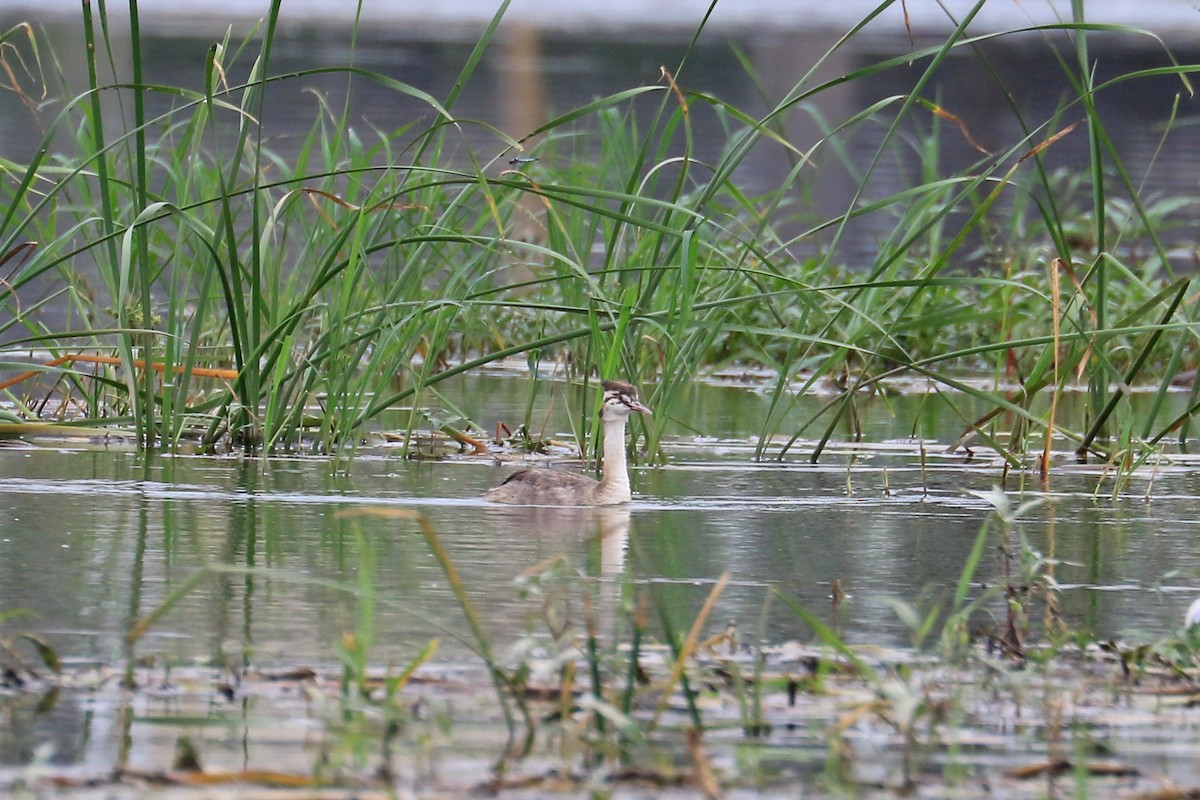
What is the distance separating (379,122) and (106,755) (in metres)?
19.0

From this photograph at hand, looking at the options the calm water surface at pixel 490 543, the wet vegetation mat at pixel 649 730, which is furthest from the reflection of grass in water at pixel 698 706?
the calm water surface at pixel 490 543

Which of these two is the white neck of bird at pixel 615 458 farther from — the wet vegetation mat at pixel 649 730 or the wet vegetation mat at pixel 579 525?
the wet vegetation mat at pixel 649 730

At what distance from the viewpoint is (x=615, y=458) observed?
6324 millimetres

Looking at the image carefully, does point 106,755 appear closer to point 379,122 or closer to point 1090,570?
point 1090,570

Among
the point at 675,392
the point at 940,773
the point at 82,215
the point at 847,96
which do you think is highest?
the point at 847,96

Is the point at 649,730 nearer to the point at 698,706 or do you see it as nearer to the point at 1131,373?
the point at 698,706

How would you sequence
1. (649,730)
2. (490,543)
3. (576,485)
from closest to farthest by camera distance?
1. (649,730)
2. (490,543)
3. (576,485)

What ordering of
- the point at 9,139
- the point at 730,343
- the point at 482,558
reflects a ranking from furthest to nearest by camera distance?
the point at 9,139, the point at 730,343, the point at 482,558

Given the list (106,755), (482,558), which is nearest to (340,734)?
(106,755)

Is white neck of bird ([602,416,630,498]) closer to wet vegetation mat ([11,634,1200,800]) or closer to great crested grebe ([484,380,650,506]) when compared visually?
great crested grebe ([484,380,650,506])

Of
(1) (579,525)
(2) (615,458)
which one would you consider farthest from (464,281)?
(1) (579,525)

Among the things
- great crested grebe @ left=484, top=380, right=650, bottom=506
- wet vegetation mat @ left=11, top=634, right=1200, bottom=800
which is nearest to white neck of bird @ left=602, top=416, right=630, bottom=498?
great crested grebe @ left=484, top=380, right=650, bottom=506

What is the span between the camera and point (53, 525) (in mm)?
5445

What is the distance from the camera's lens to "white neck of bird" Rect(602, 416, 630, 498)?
623 cm
